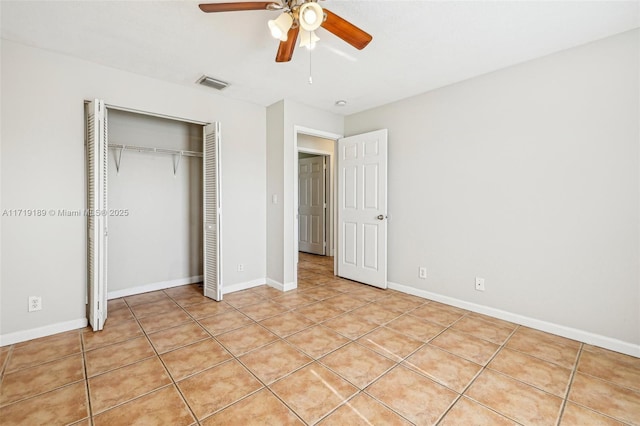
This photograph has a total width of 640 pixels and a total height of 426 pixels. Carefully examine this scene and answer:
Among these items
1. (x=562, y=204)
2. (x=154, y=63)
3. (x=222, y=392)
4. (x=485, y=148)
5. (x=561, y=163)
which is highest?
(x=154, y=63)

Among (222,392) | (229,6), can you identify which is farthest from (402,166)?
(222,392)

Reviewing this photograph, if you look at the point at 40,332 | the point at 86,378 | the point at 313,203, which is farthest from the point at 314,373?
the point at 313,203

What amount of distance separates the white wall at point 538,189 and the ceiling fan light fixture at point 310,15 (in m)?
2.21

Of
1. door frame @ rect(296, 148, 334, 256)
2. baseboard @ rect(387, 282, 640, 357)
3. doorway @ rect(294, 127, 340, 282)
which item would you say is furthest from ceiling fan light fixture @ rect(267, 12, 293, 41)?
door frame @ rect(296, 148, 334, 256)

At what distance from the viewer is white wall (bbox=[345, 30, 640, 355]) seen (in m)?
2.29

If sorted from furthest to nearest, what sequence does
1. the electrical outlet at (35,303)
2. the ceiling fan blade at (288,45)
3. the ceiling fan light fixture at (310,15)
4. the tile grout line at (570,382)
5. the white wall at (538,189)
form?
the electrical outlet at (35,303) < the white wall at (538,189) < the ceiling fan blade at (288,45) < the tile grout line at (570,382) < the ceiling fan light fixture at (310,15)

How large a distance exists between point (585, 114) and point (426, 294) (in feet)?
7.58

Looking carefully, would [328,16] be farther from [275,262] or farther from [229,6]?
[275,262]

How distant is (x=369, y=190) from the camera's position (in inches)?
158

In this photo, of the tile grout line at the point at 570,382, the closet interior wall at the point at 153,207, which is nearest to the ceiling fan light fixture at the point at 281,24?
the tile grout line at the point at 570,382

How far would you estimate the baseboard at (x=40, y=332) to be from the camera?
2418 mm

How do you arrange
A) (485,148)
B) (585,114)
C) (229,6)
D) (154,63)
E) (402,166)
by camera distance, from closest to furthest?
(229,6) → (585,114) → (154,63) → (485,148) → (402,166)

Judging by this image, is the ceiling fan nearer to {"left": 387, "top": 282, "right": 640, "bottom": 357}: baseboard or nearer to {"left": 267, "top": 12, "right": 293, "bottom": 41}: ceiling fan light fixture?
{"left": 267, "top": 12, "right": 293, "bottom": 41}: ceiling fan light fixture

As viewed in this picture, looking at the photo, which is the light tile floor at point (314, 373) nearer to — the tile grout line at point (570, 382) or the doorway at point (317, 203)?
the tile grout line at point (570, 382)
